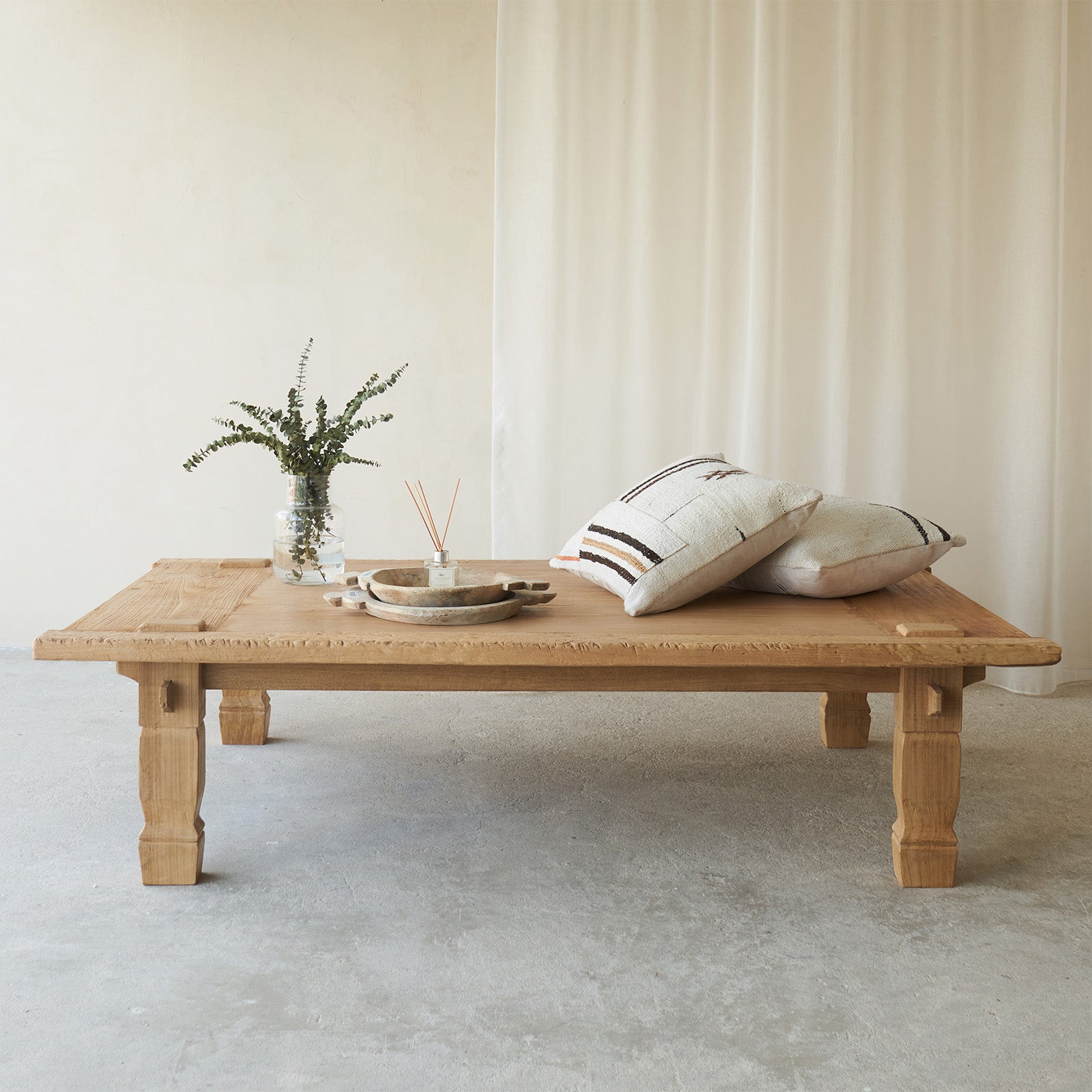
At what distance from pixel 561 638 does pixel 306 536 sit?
68cm

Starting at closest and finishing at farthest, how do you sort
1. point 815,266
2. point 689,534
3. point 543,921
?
point 543,921
point 689,534
point 815,266

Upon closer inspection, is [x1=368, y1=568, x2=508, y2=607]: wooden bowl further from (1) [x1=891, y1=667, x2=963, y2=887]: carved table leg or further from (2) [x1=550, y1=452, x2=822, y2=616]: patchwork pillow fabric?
(1) [x1=891, y1=667, x2=963, y2=887]: carved table leg

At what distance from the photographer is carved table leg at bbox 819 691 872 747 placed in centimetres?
236

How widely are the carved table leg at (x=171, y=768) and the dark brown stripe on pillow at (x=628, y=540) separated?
73 cm

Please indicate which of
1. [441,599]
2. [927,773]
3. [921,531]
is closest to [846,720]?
[921,531]

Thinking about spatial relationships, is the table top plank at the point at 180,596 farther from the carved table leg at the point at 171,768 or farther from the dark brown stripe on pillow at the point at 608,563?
the dark brown stripe on pillow at the point at 608,563

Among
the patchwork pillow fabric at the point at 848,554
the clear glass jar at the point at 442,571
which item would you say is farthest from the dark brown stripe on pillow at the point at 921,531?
the clear glass jar at the point at 442,571

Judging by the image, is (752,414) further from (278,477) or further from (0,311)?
(0,311)

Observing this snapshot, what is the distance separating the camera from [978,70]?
2920mm

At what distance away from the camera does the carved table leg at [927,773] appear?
165 centimetres

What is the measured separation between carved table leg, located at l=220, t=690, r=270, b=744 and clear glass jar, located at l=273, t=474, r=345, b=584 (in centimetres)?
40

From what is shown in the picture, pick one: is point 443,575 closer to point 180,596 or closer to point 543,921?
point 180,596

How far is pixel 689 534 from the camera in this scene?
1839 mm

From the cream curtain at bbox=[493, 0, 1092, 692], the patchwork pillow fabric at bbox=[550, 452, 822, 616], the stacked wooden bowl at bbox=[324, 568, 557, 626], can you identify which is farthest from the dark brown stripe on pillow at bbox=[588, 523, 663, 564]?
the cream curtain at bbox=[493, 0, 1092, 692]
